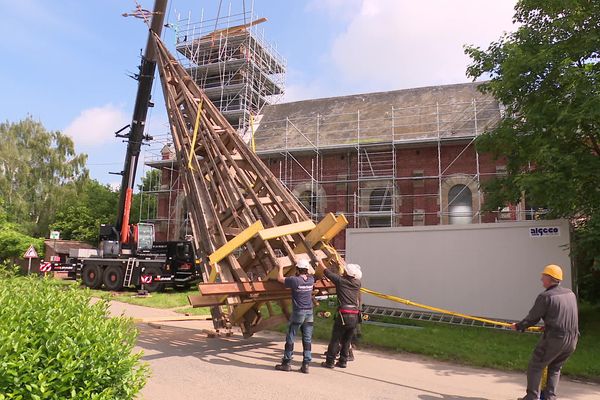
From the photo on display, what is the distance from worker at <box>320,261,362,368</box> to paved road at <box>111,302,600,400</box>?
224mm

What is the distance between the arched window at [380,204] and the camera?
23.2m

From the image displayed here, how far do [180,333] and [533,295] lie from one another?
779 centimetres

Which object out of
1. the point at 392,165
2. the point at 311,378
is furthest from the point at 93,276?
the point at 311,378

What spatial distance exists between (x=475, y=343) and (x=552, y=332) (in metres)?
3.86

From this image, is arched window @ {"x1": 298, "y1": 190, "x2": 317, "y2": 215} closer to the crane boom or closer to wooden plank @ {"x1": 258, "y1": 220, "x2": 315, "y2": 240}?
the crane boom

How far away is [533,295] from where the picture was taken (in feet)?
33.5

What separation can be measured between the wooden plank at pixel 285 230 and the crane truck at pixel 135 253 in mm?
10924

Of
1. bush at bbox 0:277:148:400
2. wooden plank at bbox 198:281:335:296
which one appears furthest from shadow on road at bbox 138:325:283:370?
bush at bbox 0:277:148:400

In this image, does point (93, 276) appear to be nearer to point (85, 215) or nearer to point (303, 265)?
point (303, 265)

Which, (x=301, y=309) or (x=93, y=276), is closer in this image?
(x=301, y=309)

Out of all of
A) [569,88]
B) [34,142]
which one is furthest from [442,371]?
[34,142]

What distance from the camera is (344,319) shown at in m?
6.91

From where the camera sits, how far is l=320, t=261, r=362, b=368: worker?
6.93 m

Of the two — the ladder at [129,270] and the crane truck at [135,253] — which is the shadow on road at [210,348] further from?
the ladder at [129,270]
